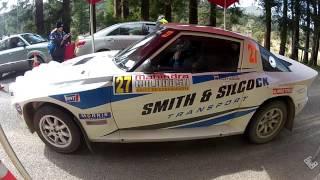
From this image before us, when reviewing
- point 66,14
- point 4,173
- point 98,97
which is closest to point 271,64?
point 98,97

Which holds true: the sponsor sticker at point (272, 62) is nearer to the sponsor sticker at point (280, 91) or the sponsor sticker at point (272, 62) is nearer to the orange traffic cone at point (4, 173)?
the sponsor sticker at point (280, 91)

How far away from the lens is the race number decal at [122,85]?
5.24 m

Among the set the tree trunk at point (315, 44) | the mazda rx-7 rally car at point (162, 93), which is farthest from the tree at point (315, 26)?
the mazda rx-7 rally car at point (162, 93)

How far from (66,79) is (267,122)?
2.79 metres

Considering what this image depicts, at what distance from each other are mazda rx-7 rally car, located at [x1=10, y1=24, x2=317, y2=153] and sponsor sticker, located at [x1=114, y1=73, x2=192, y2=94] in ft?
0.04

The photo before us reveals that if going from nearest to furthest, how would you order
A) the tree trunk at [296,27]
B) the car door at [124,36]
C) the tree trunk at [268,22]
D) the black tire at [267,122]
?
the black tire at [267,122], the car door at [124,36], the tree trunk at [268,22], the tree trunk at [296,27]

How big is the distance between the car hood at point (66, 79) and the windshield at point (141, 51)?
0.12 metres

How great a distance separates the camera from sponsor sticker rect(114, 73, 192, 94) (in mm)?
5258

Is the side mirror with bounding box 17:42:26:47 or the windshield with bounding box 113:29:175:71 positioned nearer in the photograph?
the windshield with bounding box 113:29:175:71

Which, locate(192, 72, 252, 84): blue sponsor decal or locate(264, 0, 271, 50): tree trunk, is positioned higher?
locate(264, 0, 271, 50): tree trunk

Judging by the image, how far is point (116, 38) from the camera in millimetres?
12758

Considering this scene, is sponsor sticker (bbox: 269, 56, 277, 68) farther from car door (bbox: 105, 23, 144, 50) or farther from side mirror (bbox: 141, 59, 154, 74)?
car door (bbox: 105, 23, 144, 50)

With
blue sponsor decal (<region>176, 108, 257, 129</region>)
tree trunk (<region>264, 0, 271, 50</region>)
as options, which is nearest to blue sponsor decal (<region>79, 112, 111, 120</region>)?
blue sponsor decal (<region>176, 108, 257, 129</region>)

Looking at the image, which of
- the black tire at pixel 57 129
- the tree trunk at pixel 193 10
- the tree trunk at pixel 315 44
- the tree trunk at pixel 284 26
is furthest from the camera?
the tree trunk at pixel 315 44
